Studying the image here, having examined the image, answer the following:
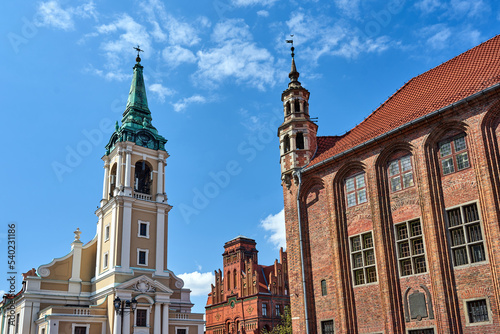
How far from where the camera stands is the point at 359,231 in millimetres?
21594

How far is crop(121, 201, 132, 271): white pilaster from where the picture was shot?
43213 millimetres

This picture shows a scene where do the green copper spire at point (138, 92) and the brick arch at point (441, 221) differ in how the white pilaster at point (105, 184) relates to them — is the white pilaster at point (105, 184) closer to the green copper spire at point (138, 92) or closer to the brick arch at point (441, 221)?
the green copper spire at point (138, 92)

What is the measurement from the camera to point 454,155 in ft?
61.9

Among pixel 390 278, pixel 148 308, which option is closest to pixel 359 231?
pixel 390 278

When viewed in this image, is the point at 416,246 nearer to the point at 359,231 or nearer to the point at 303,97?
the point at 359,231

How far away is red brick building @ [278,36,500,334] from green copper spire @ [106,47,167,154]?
28.2 m

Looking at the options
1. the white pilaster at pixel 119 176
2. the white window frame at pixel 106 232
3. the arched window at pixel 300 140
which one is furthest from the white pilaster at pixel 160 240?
the arched window at pixel 300 140

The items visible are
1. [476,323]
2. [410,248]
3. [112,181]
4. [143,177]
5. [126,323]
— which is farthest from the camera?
[143,177]

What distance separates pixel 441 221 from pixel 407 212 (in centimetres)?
166

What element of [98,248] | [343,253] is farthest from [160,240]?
[343,253]

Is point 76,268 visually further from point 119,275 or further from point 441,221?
point 441,221

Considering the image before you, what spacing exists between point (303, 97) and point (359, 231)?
375 inches

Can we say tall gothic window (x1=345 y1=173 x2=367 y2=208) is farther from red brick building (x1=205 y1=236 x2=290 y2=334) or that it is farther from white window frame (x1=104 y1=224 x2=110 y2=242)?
red brick building (x1=205 y1=236 x2=290 y2=334)

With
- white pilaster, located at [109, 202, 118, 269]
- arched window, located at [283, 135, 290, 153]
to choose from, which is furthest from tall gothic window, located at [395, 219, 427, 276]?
white pilaster, located at [109, 202, 118, 269]
